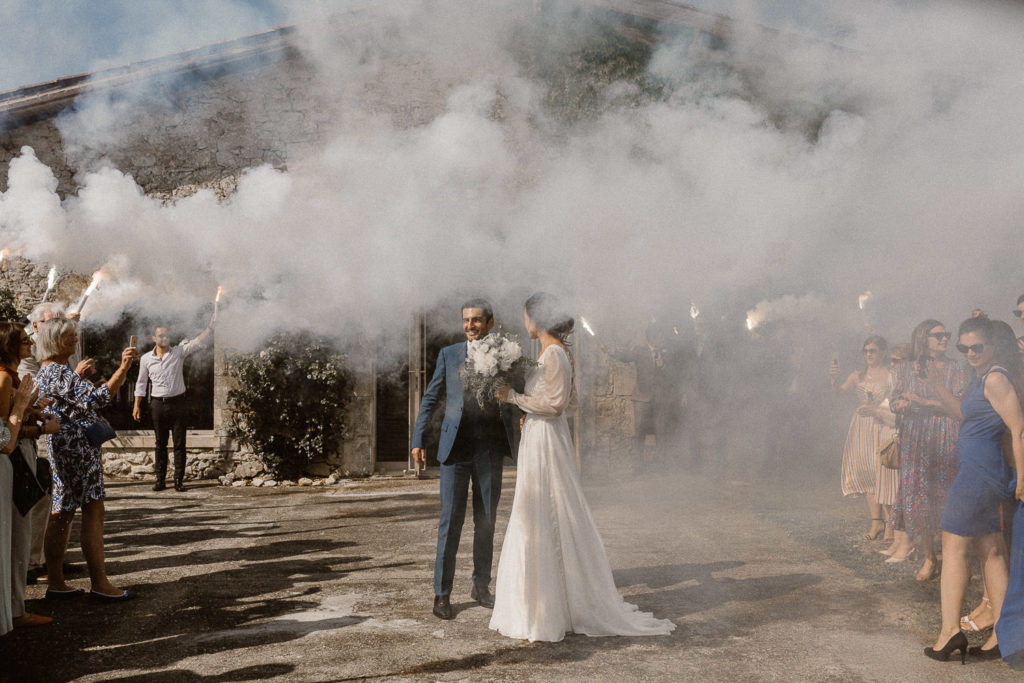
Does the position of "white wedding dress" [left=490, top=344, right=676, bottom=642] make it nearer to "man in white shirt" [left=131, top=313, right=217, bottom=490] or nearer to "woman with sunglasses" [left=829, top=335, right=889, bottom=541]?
"woman with sunglasses" [left=829, top=335, right=889, bottom=541]

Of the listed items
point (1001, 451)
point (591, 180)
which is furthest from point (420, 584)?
point (591, 180)

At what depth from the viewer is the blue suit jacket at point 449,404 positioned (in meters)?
4.26

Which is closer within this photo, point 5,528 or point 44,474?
point 5,528

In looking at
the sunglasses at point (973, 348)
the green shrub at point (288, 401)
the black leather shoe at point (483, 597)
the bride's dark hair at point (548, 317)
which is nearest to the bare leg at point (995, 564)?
the sunglasses at point (973, 348)

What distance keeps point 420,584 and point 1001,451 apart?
3.54m

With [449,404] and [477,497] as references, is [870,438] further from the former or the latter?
[449,404]

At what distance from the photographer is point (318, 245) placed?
8.34 m

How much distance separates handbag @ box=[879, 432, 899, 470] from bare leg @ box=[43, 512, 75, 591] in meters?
5.94

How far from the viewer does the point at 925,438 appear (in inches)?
196

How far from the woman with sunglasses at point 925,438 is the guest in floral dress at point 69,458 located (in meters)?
5.47

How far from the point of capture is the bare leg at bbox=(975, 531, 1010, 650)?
11.7ft

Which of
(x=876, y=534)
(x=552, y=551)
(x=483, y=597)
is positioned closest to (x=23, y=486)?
(x=483, y=597)

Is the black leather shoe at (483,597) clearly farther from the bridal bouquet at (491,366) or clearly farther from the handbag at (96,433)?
the handbag at (96,433)

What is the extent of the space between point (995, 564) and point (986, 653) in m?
0.44
